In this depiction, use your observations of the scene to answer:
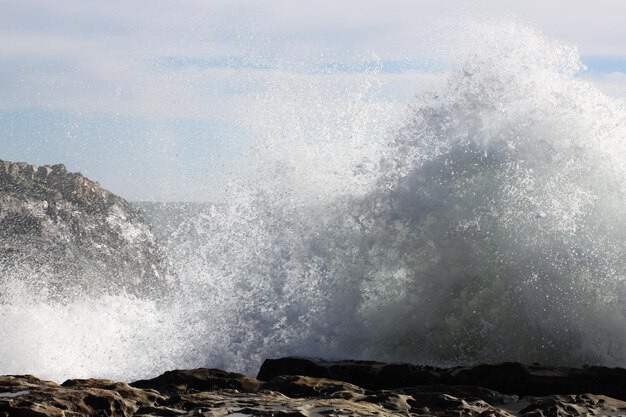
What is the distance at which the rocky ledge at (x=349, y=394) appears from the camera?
17.9 feet

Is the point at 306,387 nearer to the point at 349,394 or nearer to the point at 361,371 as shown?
the point at 349,394

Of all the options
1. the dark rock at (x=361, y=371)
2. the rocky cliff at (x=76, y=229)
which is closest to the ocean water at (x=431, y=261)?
the dark rock at (x=361, y=371)

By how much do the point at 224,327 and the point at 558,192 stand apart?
11.8 ft

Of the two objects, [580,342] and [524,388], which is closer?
[524,388]

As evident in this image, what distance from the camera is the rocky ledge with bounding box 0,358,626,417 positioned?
215 inches

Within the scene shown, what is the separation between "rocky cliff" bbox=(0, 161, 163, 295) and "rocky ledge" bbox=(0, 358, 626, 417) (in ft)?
60.7

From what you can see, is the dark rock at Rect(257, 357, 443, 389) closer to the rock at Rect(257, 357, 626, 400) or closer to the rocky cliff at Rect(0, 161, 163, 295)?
the rock at Rect(257, 357, 626, 400)

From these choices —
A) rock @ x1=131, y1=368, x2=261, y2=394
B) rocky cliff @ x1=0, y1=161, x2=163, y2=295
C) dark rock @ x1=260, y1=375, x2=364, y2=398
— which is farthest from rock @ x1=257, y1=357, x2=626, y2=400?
rocky cliff @ x1=0, y1=161, x2=163, y2=295

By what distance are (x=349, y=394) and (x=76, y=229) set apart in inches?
947

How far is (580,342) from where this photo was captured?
8.02 meters

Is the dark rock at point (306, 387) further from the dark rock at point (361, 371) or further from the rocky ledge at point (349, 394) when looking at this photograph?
Answer: the dark rock at point (361, 371)

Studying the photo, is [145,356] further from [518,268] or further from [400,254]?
[518,268]

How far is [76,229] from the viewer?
94.5 ft

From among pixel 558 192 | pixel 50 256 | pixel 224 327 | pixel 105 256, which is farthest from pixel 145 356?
pixel 105 256
